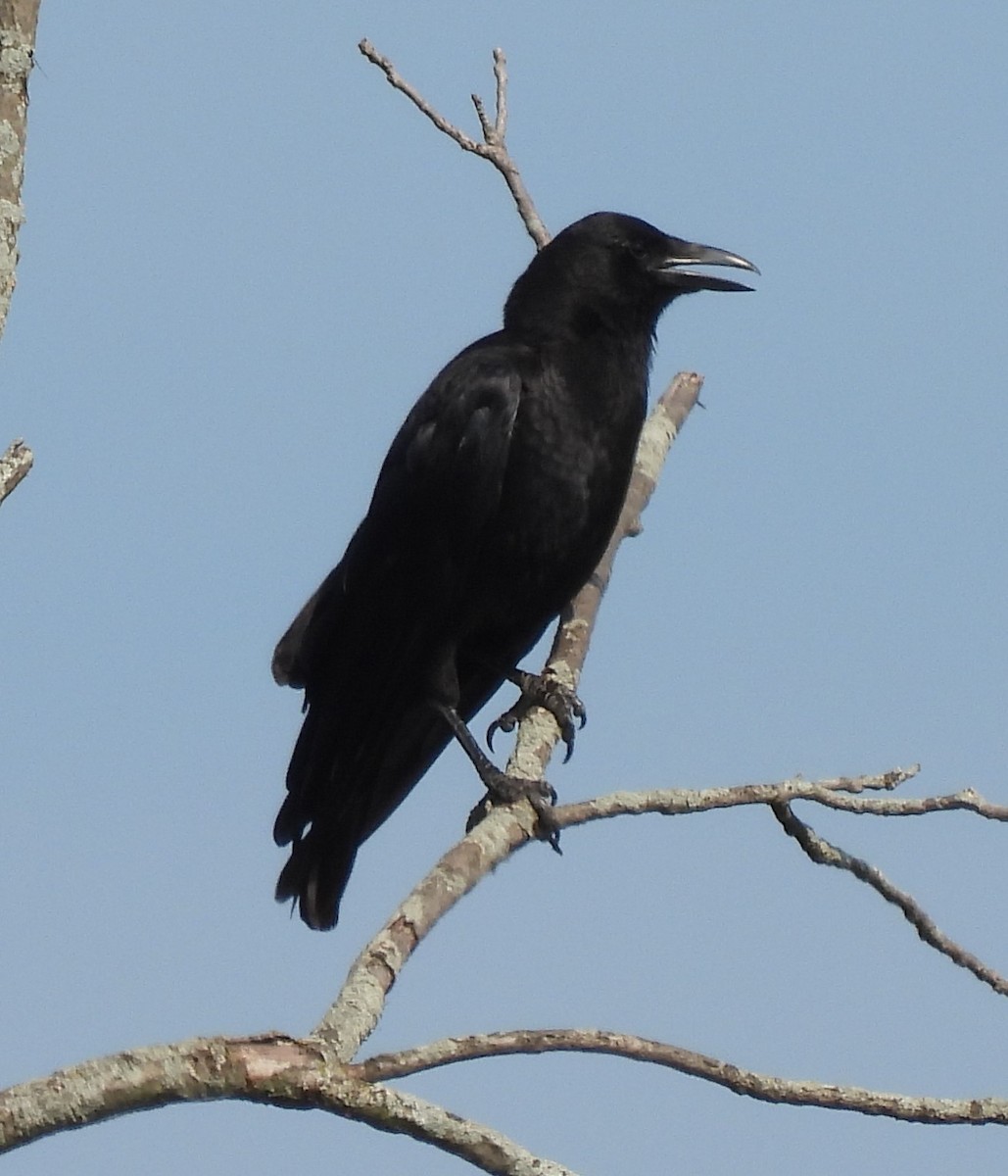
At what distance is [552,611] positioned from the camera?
19.0 ft

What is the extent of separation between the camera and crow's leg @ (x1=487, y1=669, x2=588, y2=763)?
5.53m

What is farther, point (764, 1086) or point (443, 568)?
point (443, 568)

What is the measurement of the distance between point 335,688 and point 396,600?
33cm

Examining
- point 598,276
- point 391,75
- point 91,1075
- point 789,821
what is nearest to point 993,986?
point 789,821

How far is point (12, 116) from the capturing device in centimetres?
340

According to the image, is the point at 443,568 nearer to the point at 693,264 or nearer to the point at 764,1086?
the point at 693,264

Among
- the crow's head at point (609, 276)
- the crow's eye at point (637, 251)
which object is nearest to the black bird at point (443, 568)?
the crow's head at point (609, 276)

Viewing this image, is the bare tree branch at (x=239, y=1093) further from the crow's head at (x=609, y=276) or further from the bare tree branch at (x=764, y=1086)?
the crow's head at (x=609, y=276)

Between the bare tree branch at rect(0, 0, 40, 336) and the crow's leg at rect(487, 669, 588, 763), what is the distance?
264cm

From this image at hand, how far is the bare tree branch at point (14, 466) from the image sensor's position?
310 centimetres

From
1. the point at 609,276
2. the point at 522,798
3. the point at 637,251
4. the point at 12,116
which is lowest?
the point at 12,116

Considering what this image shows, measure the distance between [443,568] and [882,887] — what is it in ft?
6.25

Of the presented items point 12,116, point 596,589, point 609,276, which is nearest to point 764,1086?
point 12,116

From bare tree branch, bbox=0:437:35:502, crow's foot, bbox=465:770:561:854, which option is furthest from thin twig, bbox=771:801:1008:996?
bare tree branch, bbox=0:437:35:502
